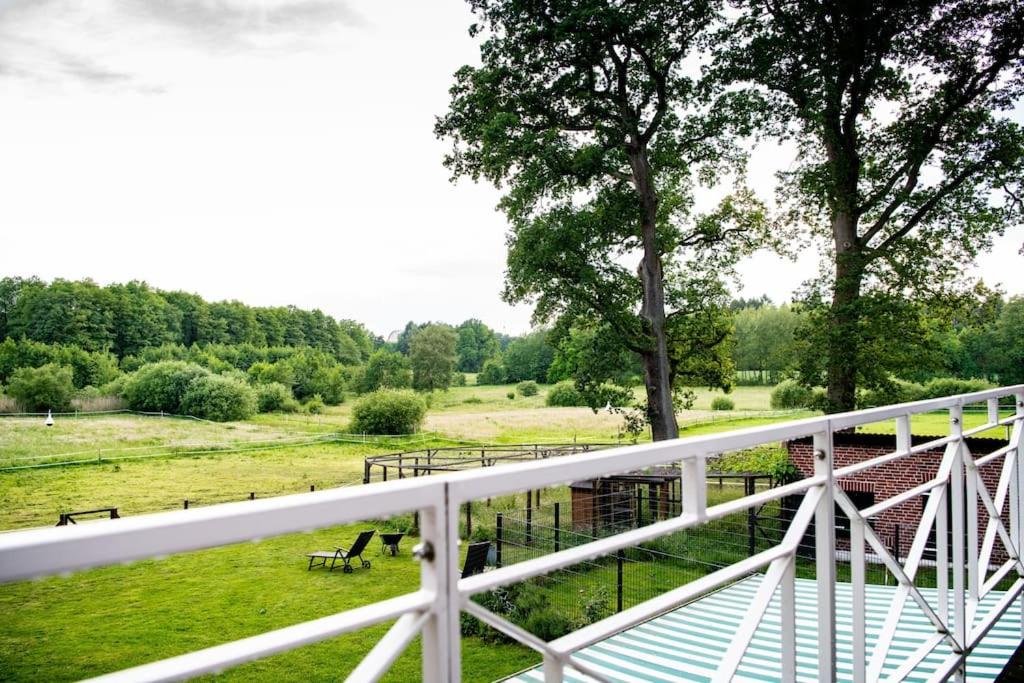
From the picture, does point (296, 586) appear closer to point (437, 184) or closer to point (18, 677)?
point (18, 677)

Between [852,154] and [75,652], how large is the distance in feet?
49.7

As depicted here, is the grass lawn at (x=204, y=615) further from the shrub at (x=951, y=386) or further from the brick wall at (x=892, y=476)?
the shrub at (x=951, y=386)

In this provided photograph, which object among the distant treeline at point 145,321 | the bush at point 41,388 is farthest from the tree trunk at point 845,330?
the distant treeline at point 145,321

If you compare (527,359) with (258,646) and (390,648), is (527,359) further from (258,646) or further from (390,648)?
(258,646)

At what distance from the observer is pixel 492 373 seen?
33656 millimetres

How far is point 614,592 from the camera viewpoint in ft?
27.9

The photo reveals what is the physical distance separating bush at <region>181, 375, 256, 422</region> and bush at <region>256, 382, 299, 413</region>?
2.43 ft

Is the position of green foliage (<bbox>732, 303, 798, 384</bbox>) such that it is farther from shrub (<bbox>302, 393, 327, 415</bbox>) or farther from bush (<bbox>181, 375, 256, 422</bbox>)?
bush (<bbox>181, 375, 256, 422</bbox>)

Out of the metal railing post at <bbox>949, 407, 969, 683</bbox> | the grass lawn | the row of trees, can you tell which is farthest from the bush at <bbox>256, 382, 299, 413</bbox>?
the metal railing post at <bbox>949, 407, 969, 683</bbox>

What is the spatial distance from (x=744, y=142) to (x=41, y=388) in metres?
25.8

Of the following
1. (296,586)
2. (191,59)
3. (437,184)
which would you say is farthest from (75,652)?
(437,184)

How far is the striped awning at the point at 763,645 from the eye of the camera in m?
2.87

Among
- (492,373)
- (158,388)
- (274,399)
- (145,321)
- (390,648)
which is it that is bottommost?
(274,399)

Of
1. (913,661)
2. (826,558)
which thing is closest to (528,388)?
(913,661)
